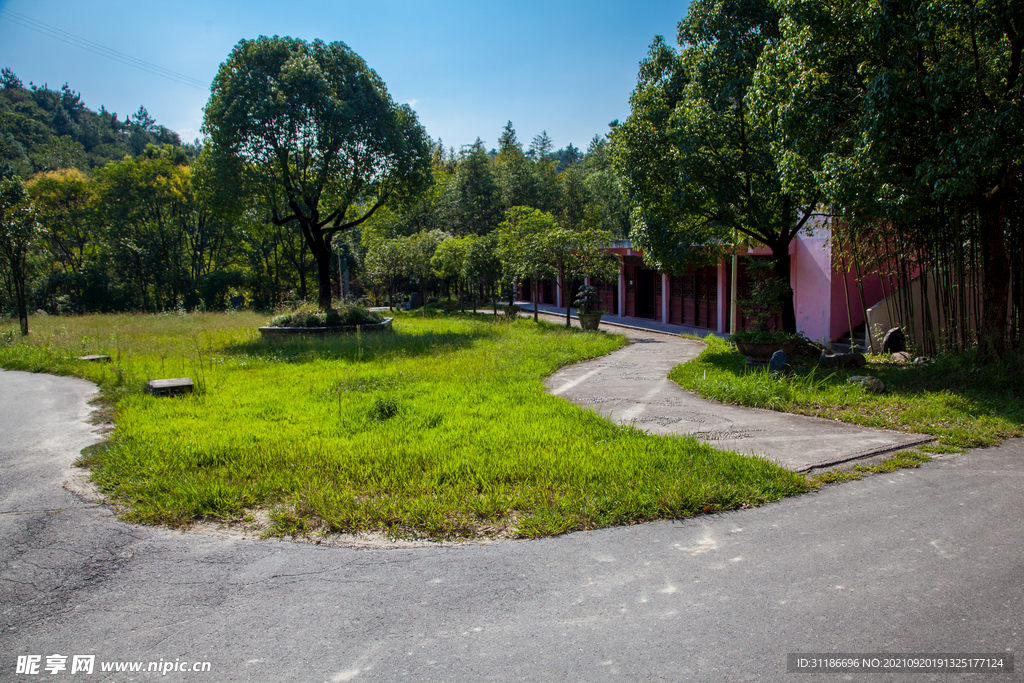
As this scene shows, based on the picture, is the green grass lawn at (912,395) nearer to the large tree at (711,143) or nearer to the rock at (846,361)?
the rock at (846,361)

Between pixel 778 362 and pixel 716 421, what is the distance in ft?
10.3

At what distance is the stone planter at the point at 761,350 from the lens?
10152 mm

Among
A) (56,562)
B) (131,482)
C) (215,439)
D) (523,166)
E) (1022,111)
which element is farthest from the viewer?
(523,166)

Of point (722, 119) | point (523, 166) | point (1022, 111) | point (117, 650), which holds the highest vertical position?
point (523, 166)

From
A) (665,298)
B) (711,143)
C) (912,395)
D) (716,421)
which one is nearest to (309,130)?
(711,143)

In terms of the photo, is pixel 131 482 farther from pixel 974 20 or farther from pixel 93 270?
pixel 93 270

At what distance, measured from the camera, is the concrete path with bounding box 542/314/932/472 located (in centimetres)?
584

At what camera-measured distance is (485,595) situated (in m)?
3.44

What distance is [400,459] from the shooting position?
18.4 ft

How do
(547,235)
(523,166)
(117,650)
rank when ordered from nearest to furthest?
(117,650), (547,235), (523,166)

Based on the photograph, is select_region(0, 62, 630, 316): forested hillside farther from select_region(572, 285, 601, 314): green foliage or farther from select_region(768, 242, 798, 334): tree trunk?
select_region(768, 242, 798, 334): tree trunk

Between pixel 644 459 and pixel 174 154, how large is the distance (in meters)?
43.1

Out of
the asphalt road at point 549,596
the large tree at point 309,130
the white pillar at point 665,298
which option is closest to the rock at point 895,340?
the asphalt road at point 549,596

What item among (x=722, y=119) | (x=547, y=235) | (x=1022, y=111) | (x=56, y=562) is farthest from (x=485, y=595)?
(x=547, y=235)
